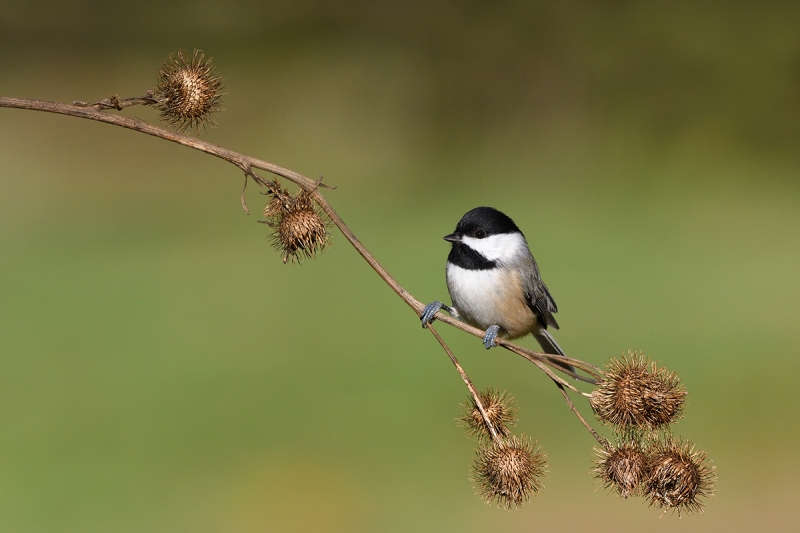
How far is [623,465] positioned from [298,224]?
0.95m

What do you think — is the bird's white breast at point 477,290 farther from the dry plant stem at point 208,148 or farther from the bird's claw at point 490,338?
the dry plant stem at point 208,148

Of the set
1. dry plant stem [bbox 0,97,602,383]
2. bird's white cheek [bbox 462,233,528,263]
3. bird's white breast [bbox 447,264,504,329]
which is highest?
bird's white cheek [bbox 462,233,528,263]

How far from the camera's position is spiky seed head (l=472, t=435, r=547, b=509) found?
163 cm

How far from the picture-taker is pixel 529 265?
2.60 meters

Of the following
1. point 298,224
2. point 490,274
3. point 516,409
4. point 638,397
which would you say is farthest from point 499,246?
point 298,224

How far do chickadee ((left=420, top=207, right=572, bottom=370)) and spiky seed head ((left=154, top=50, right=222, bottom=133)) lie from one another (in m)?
1.05

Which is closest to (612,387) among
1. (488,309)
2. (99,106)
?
(488,309)

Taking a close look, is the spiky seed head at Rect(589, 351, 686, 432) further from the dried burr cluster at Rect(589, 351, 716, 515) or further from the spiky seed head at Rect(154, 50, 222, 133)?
the spiky seed head at Rect(154, 50, 222, 133)

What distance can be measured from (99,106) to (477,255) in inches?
55.8

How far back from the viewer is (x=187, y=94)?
4.99 ft

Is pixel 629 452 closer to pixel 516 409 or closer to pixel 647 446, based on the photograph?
pixel 647 446

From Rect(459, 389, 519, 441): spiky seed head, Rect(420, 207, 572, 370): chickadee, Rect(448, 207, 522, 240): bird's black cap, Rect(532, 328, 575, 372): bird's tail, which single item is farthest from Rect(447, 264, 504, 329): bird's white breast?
Rect(459, 389, 519, 441): spiky seed head

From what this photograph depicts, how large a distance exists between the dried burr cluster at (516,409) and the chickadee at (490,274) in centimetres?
70

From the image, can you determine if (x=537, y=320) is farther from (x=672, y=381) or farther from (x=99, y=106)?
(x=99, y=106)
